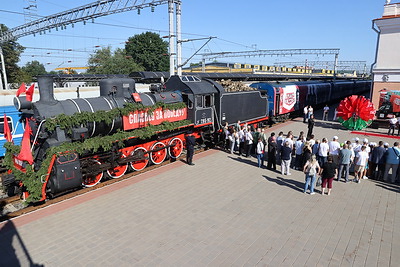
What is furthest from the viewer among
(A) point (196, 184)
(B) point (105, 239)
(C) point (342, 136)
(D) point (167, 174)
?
(C) point (342, 136)

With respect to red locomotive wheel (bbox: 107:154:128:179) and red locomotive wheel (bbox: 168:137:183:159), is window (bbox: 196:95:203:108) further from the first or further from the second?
red locomotive wheel (bbox: 107:154:128:179)

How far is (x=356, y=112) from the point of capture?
18.3m

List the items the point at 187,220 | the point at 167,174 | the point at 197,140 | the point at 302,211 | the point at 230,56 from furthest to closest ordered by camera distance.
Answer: the point at 230,56
the point at 197,140
the point at 167,174
the point at 302,211
the point at 187,220

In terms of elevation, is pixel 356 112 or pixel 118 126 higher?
pixel 118 126

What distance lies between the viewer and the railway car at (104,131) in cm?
778

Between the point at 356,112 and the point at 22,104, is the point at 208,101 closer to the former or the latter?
the point at 22,104

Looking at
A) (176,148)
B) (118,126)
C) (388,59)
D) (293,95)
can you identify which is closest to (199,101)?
(176,148)

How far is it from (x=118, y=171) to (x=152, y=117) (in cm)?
247

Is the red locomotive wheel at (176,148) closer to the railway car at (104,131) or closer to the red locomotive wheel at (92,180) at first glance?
the railway car at (104,131)

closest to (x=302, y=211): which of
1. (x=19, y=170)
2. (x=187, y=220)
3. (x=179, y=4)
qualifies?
(x=187, y=220)

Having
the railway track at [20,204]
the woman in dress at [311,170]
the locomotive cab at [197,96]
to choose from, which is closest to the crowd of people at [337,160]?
the woman in dress at [311,170]

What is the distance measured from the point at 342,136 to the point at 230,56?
120 feet

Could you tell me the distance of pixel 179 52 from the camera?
58.1 ft

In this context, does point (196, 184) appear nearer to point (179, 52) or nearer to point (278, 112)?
point (179, 52)
